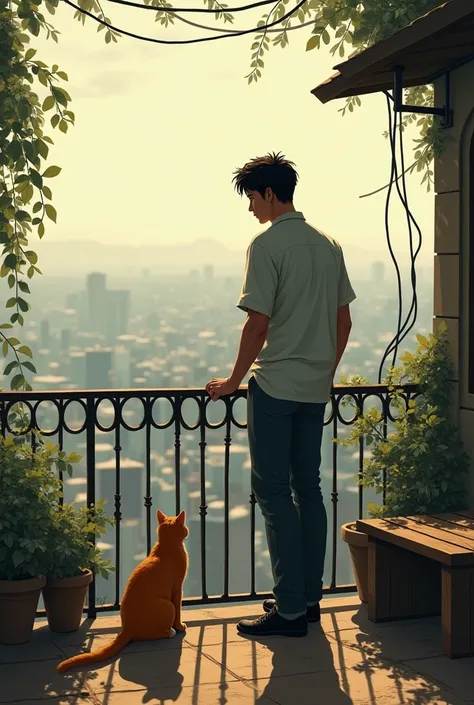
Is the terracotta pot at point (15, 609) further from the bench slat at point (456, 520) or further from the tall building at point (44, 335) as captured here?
the tall building at point (44, 335)

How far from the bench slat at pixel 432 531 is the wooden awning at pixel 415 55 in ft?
7.48

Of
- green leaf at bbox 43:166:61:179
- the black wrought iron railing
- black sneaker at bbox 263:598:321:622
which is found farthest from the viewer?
green leaf at bbox 43:166:61:179

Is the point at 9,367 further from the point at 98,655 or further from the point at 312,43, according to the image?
the point at 312,43

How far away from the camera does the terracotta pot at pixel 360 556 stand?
5.38m

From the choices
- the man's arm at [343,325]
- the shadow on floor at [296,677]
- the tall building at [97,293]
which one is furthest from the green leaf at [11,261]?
the tall building at [97,293]

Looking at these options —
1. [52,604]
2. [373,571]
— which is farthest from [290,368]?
[52,604]

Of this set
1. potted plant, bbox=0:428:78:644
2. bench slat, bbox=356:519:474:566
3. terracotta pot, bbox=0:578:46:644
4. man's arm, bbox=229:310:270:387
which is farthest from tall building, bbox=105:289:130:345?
man's arm, bbox=229:310:270:387

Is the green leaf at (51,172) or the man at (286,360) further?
the green leaf at (51,172)

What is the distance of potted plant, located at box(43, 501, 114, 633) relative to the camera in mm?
4828

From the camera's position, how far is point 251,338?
176 inches

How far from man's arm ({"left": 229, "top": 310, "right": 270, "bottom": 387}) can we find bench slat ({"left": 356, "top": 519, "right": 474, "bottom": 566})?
1087mm

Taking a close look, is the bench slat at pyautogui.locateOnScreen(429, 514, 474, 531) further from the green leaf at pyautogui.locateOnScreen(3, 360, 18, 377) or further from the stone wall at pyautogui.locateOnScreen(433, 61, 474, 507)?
the green leaf at pyautogui.locateOnScreen(3, 360, 18, 377)

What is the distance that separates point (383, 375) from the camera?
232 inches

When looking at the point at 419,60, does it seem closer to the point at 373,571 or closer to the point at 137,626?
the point at 373,571
